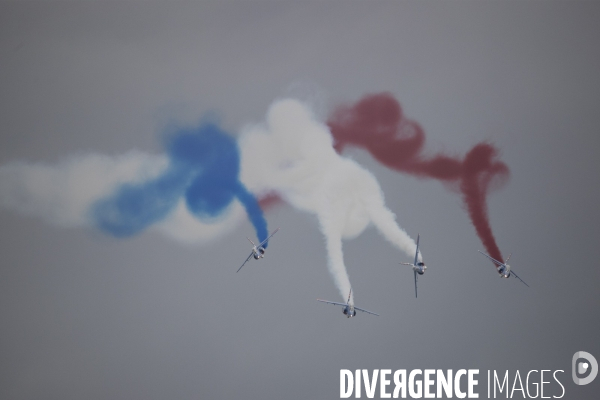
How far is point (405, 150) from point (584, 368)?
16.5 metres

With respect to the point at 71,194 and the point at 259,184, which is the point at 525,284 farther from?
the point at 71,194

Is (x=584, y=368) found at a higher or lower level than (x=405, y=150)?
lower

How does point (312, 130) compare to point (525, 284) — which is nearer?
point (312, 130)

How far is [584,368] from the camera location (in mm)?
45750

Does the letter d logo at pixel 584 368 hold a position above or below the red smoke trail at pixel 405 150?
below

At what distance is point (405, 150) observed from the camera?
137 ft

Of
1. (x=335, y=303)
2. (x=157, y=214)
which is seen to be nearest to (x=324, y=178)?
(x=335, y=303)

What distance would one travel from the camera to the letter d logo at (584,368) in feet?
150

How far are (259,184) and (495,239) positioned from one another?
1287 centimetres

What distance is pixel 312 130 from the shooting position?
40.9 metres

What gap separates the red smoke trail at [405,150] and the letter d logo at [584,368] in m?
8.90

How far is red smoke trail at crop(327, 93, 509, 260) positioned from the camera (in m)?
41.1

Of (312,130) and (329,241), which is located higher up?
(312,130)

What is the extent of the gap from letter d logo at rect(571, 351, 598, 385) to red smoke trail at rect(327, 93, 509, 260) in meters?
8.90
